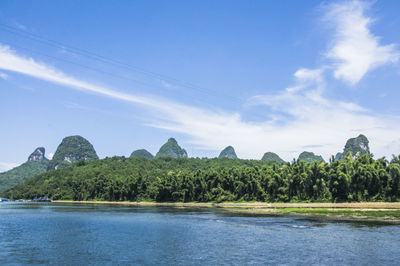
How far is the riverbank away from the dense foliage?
218 centimetres

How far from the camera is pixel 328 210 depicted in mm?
57156

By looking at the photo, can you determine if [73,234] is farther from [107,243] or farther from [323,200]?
[323,200]

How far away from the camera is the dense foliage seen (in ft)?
207

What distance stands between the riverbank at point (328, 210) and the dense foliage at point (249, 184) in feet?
7.17

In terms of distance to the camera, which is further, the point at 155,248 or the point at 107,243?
the point at 107,243

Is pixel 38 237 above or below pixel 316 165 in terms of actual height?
below

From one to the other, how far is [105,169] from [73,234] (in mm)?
130314

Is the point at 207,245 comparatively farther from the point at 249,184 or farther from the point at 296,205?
the point at 249,184

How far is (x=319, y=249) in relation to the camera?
25406mm

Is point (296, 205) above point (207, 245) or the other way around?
above

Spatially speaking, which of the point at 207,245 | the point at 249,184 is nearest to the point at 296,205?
the point at 249,184

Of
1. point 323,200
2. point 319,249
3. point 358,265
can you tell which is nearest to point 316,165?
point 323,200

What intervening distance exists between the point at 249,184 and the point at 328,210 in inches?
1216

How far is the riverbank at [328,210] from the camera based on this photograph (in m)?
46.6
